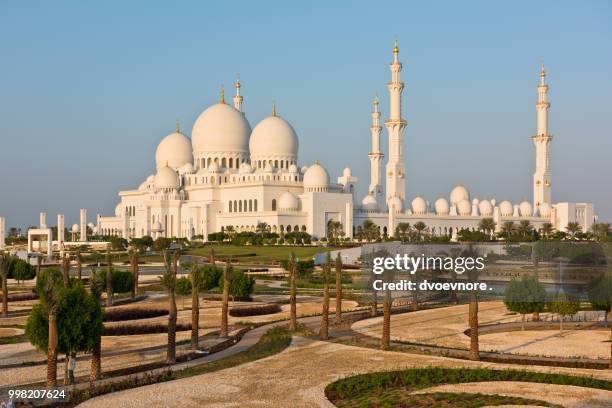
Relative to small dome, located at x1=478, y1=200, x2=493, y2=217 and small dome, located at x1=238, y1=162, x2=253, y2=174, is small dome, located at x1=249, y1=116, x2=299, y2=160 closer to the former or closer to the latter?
small dome, located at x1=238, y1=162, x2=253, y2=174

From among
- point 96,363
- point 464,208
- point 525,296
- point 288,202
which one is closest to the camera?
point 96,363

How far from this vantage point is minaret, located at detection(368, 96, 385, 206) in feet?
328

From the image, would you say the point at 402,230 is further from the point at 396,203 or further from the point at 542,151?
the point at 542,151

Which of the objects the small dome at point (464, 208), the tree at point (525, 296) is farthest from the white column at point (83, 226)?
the tree at point (525, 296)

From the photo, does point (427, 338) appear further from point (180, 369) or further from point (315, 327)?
point (180, 369)

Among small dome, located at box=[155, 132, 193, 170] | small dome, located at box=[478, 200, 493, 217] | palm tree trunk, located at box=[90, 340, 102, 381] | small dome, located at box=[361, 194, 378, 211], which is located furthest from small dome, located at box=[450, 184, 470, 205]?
palm tree trunk, located at box=[90, 340, 102, 381]

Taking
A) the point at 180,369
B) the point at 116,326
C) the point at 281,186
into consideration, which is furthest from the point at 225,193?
the point at 180,369

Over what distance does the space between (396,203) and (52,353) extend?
7854 centimetres

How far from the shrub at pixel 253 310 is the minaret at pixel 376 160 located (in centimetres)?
6513

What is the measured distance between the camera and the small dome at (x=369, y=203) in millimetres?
98188

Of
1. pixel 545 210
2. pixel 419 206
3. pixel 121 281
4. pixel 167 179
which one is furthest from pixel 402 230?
pixel 121 281

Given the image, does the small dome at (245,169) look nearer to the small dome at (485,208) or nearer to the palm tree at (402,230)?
the palm tree at (402,230)

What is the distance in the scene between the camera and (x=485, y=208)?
4464 inches

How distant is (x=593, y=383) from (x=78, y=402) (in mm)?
12131
